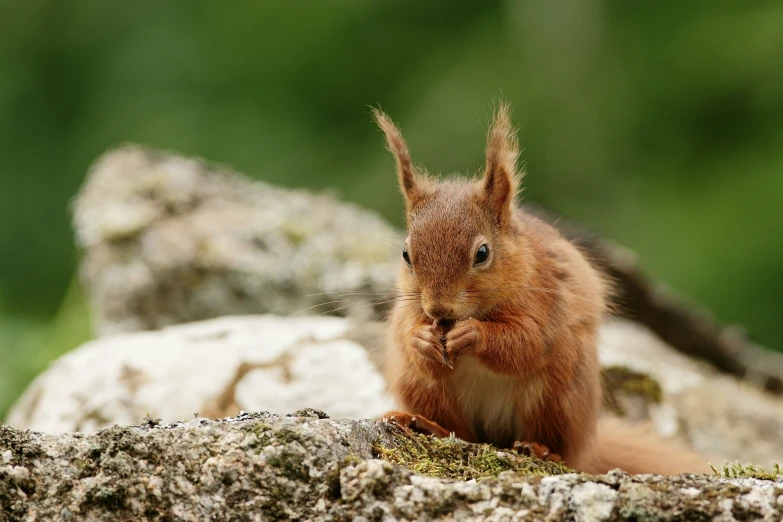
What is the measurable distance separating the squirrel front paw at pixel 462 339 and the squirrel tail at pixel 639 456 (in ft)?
2.40

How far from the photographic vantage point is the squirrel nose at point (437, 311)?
2756 mm

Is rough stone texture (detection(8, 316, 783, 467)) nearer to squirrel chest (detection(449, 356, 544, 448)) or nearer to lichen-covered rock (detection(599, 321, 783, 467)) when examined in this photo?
lichen-covered rock (detection(599, 321, 783, 467))

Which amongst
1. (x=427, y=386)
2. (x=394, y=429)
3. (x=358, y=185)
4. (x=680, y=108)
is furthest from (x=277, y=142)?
(x=394, y=429)

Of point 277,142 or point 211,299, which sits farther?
point 277,142

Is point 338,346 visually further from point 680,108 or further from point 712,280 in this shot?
point 680,108

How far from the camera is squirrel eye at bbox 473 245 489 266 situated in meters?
2.86

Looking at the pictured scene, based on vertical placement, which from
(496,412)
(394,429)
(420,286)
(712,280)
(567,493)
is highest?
(712,280)

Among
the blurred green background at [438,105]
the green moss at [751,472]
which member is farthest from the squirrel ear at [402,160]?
the blurred green background at [438,105]

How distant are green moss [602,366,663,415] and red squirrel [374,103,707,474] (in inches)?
35.5

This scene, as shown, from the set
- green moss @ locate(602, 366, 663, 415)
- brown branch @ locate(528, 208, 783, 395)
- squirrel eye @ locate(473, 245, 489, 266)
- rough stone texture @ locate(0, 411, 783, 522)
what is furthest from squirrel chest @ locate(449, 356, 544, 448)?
brown branch @ locate(528, 208, 783, 395)

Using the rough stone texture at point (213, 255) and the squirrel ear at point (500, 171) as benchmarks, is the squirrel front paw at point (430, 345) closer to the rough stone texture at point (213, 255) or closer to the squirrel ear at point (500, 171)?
the squirrel ear at point (500, 171)

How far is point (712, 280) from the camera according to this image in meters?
7.32

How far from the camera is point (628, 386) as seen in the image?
4.16m

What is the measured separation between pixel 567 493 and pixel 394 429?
69 centimetres
